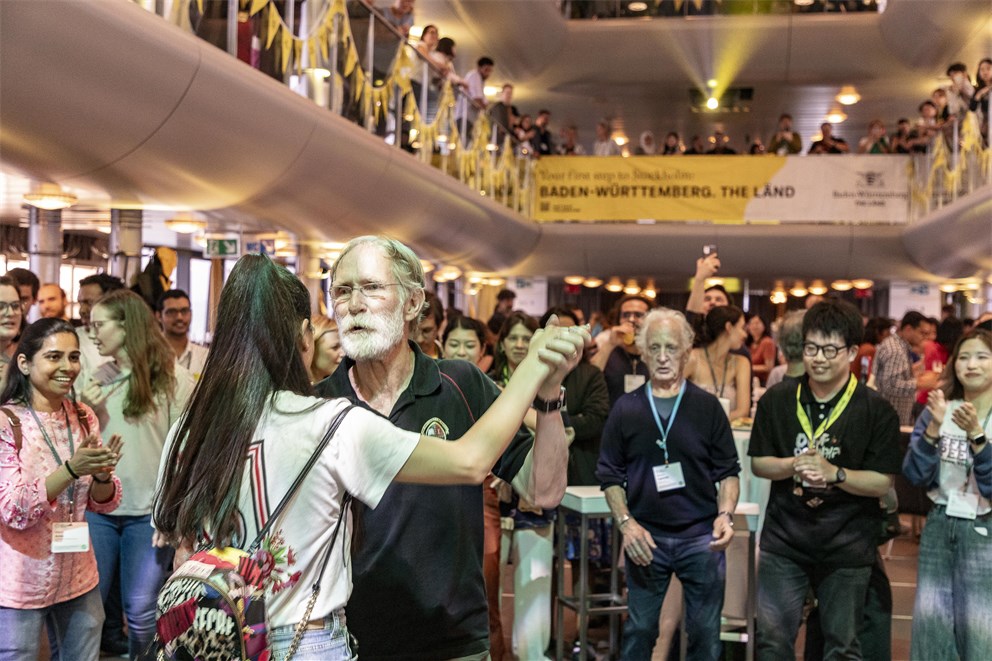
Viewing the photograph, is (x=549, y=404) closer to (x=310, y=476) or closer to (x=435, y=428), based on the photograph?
(x=435, y=428)

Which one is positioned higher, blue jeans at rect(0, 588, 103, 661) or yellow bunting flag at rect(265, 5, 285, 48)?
yellow bunting flag at rect(265, 5, 285, 48)

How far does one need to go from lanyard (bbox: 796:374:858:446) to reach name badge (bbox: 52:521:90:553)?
8.93ft

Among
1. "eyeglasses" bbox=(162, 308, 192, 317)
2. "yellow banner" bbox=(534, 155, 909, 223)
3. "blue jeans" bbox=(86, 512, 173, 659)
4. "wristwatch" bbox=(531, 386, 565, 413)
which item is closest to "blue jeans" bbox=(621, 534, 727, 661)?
"blue jeans" bbox=(86, 512, 173, 659)

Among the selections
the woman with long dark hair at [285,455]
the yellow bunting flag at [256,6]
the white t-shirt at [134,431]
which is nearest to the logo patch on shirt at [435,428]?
the woman with long dark hair at [285,455]

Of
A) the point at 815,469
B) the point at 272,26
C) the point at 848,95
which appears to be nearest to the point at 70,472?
the point at 815,469

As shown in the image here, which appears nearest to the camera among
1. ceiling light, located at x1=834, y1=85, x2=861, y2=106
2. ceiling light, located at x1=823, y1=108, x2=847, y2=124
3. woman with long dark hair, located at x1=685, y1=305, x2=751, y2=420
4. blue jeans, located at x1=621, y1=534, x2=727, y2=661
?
blue jeans, located at x1=621, y1=534, x2=727, y2=661

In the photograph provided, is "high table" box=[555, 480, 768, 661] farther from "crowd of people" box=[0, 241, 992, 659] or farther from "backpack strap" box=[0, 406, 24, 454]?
"backpack strap" box=[0, 406, 24, 454]

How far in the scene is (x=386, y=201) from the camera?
1133 centimetres

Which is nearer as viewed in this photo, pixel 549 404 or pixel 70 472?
pixel 549 404

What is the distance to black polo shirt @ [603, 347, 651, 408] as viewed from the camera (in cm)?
738

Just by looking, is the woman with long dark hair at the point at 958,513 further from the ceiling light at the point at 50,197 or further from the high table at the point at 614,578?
the ceiling light at the point at 50,197

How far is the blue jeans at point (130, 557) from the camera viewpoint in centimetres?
476

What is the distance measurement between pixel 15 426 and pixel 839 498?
3031 mm

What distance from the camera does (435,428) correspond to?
109 inches
